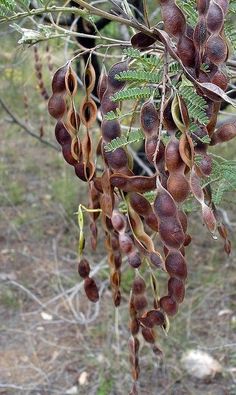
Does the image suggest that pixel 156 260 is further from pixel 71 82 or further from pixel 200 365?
pixel 200 365

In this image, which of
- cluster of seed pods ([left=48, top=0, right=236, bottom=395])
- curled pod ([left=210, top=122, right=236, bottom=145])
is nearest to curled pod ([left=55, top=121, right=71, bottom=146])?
cluster of seed pods ([left=48, top=0, right=236, bottom=395])

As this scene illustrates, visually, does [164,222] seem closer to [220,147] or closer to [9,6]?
[9,6]

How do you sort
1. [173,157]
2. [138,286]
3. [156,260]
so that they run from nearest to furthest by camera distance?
[173,157], [156,260], [138,286]

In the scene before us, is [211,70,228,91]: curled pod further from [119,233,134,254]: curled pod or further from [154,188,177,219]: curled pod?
[119,233,134,254]: curled pod

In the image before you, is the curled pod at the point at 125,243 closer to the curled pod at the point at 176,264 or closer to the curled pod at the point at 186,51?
the curled pod at the point at 176,264

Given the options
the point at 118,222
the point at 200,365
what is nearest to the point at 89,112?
the point at 118,222

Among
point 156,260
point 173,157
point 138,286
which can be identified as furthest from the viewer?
point 138,286
